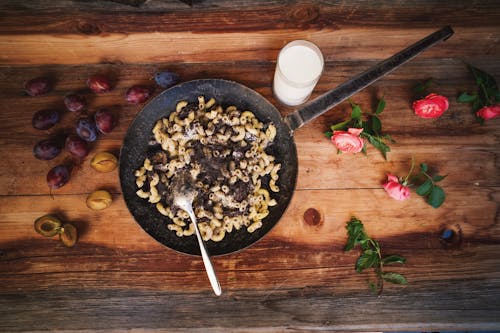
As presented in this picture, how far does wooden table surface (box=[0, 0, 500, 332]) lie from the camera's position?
816mm

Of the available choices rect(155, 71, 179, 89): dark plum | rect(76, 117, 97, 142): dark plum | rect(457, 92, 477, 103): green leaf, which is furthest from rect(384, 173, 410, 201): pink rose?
rect(76, 117, 97, 142): dark plum

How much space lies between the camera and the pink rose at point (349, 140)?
0.76 meters

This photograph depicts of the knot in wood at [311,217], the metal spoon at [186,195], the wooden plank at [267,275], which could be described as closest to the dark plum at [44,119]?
the wooden plank at [267,275]

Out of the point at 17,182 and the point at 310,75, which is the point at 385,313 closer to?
the point at 310,75

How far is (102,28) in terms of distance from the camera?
2.52ft

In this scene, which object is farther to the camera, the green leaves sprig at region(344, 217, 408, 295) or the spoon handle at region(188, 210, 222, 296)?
the green leaves sprig at region(344, 217, 408, 295)

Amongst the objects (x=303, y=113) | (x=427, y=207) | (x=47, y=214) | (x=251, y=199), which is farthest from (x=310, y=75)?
(x=47, y=214)

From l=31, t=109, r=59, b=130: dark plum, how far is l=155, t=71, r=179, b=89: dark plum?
0.24m

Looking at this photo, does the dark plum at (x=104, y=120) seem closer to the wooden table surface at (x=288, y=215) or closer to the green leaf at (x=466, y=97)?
the wooden table surface at (x=288, y=215)

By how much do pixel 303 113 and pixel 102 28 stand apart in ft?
1.51

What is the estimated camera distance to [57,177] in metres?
0.78

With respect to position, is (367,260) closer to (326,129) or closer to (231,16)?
(326,129)

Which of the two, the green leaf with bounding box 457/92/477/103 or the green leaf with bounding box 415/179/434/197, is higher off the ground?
the green leaf with bounding box 457/92/477/103

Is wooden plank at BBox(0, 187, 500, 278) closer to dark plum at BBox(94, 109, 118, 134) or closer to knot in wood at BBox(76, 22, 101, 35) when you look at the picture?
dark plum at BBox(94, 109, 118, 134)
